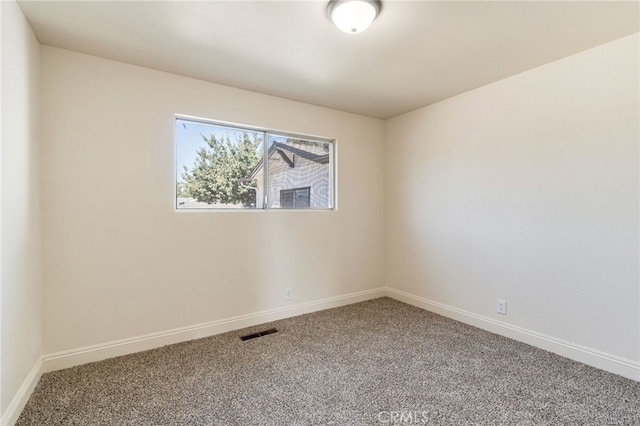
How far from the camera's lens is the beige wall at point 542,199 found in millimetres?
2096

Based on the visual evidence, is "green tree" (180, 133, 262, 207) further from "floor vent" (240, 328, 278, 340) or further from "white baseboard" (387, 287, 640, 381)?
"white baseboard" (387, 287, 640, 381)

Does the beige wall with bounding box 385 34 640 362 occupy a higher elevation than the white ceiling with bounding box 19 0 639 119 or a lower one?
lower

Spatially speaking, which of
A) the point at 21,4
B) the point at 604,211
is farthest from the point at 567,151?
the point at 21,4

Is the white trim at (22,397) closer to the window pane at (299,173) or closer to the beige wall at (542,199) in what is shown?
the window pane at (299,173)

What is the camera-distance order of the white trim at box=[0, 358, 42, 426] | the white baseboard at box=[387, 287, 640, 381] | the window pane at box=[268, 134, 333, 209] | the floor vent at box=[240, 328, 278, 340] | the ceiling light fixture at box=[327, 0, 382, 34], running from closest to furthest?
the white trim at box=[0, 358, 42, 426]
the ceiling light fixture at box=[327, 0, 382, 34]
the white baseboard at box=[387, 287, 640, 381]
the floor vent at box=[240, 328, 278, 340]
the window pane at box=[268, 134, 333, 209]

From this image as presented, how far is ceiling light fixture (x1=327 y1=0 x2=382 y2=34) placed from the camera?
65.6 inches

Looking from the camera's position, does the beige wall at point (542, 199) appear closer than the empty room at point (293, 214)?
No

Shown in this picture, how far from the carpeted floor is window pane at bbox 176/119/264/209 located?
4.20 ft

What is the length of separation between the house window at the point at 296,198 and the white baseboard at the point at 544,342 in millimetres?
1732

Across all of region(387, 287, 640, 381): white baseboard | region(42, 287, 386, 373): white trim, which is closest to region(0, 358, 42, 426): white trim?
region(42, 287, 386, 373): white trim

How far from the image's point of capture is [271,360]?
2.29m

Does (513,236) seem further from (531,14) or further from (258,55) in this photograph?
(258,55)

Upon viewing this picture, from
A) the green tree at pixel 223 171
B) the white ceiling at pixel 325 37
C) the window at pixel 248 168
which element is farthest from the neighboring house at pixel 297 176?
the white ceiling at pixel 325 37

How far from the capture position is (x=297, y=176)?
341cm
